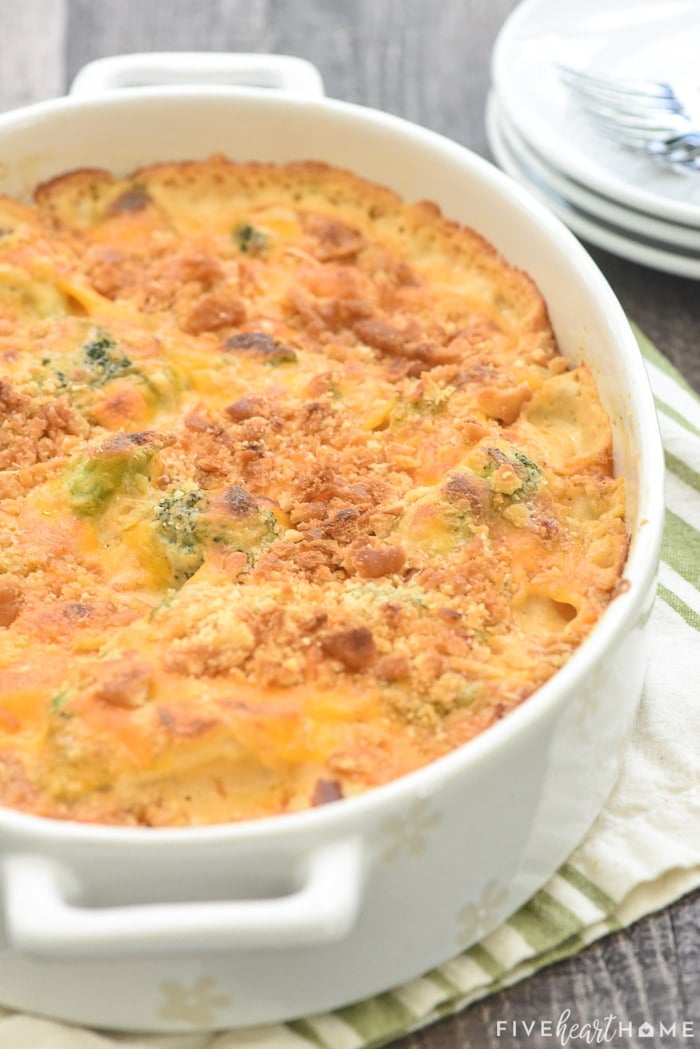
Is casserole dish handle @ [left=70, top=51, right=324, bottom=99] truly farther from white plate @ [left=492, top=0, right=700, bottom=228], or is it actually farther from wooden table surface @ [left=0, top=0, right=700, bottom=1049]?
wooden table surface @ [left=0, top=0, right=700, bottom=1049]

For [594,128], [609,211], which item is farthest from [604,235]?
[594,128]

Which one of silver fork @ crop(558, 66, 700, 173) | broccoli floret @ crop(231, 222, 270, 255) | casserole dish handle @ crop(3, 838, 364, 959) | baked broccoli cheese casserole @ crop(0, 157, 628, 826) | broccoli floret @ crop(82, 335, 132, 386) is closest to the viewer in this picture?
casserole dish handle @ crop(3, 838, 364, 959)

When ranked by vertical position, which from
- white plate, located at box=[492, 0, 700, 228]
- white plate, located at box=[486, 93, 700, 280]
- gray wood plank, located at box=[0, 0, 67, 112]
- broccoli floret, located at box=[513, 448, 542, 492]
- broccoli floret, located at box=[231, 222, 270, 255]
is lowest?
gray wood plank, located at box=[0, 0, 67, 112]

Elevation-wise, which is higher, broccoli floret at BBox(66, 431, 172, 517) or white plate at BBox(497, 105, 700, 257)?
white plate at BBox(497, 105, 700, 257)

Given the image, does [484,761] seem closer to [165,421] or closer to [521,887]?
[521,887]

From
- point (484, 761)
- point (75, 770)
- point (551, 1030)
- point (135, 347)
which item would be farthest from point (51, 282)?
point (551, 1030)

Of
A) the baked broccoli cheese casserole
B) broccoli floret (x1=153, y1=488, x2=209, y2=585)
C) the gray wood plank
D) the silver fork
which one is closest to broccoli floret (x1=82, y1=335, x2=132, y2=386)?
the baked broccoli cheese casserole

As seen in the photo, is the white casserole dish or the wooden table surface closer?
the white casserole dish
